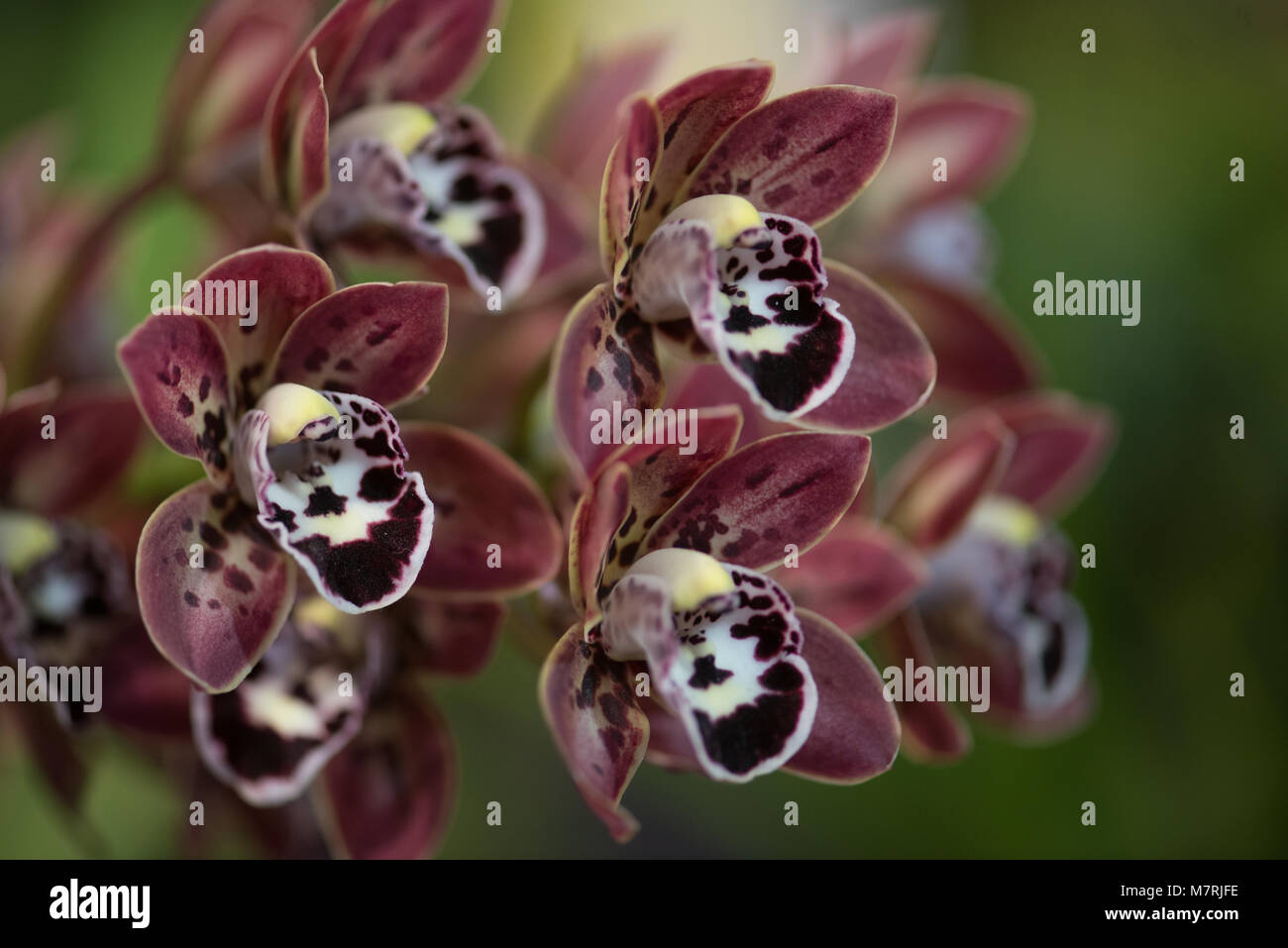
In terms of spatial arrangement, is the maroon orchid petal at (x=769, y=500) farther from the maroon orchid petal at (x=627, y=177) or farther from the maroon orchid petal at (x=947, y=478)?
the maroon orchid petal at (x=947, y=478)

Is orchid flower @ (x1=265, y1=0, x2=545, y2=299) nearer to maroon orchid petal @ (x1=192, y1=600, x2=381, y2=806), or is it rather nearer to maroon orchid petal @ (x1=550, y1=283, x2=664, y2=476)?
maroon orchid petal @ (x1=550, y1=283, x2=664, y2=476)

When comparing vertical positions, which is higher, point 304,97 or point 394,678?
point 304,97

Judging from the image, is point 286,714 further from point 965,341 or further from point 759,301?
point 965,341

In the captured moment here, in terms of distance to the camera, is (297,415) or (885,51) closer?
(297,415)

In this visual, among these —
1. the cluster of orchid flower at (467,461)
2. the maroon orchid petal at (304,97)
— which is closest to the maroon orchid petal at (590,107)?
the cluster of orchid flower at (467,461)

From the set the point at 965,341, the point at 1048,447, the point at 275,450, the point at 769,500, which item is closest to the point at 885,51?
the point at 965,341

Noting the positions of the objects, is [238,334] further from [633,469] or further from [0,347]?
[0,347]

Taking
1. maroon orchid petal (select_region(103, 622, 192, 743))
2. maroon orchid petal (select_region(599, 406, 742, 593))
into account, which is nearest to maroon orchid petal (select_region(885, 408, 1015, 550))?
maroon orchid petal (select_region(599, 406, 742, 593))
